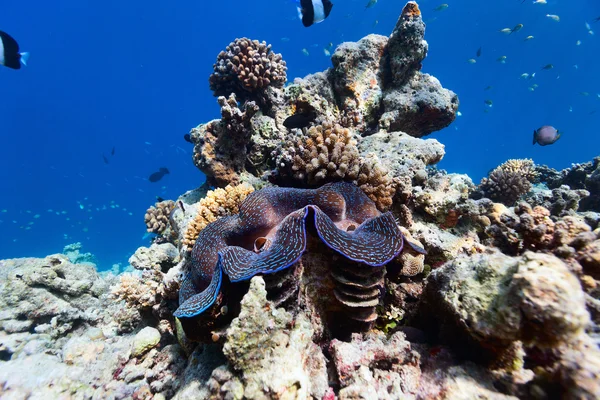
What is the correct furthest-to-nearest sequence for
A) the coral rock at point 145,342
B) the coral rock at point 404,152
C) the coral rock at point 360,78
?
the coral rock at point 360,78 < the coral rock at point 404,152 < the coral rock at point 145,342

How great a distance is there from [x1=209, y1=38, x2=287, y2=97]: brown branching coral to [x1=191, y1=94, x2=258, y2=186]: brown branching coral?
3.31ft

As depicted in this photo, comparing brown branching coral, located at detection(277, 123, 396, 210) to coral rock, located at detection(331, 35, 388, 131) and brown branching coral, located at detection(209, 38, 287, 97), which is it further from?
brown branching coral, located at detection(209, 38, 287, 97)

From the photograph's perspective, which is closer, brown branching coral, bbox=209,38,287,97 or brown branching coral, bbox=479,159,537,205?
brown branching coral, bbox=209,38,287,97

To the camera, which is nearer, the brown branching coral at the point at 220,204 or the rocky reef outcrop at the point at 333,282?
the rocky reef outcrop at the point at 333,282

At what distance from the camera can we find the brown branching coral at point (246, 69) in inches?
211

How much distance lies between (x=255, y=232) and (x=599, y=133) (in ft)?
438

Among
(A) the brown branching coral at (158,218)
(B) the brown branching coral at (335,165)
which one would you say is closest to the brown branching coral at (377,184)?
(B) the brown branching coral at (335,165)

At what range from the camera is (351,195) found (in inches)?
122

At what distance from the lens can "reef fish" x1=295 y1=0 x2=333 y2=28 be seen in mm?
5066

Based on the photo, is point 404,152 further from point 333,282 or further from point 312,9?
point 312,9

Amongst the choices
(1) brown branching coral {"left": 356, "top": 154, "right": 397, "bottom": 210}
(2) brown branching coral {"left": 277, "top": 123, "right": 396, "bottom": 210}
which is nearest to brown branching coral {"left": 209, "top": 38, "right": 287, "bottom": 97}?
(2) brown branching coral {"left": 277, "top": 123, "right": 396, "bottom": 210}

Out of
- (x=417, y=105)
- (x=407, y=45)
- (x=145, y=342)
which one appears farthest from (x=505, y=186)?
(x=145, y=342)

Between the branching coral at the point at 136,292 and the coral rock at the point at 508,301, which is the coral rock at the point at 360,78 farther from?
the branching coral at the point at 136,292

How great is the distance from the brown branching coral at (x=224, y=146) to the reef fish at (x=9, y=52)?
417 cm
